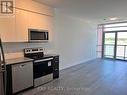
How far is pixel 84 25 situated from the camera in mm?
7027

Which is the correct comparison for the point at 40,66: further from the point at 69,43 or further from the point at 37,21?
the point at 69,43

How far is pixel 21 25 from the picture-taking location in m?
3.19

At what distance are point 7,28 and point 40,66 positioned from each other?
1.35m

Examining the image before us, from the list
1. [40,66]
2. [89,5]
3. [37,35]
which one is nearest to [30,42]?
[37,35]

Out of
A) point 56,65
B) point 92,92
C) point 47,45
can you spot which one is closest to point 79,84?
point 92,92

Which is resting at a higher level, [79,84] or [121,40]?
[121,40]

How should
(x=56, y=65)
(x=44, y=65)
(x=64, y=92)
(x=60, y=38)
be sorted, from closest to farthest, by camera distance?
1. (x=64, y=92)
2. (x=44, y=65)
3. (x=56, y=65)
4. (x=60, y=38)

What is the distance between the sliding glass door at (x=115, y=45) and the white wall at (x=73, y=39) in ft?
2.60

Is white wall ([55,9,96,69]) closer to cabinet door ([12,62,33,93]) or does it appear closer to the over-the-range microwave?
the over-the-range microwave

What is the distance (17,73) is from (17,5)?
1652 millimetres

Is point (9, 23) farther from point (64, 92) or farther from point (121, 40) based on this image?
point (121, 40)

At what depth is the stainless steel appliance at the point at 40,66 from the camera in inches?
135

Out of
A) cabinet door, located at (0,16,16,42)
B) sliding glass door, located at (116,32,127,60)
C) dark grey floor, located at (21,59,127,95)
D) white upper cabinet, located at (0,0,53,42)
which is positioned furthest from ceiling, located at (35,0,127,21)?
sliding glass door, located at (116,32,127,60)

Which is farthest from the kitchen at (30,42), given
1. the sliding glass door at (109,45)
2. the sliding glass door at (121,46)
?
the sliding glass door at (121,46)
